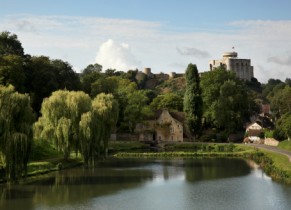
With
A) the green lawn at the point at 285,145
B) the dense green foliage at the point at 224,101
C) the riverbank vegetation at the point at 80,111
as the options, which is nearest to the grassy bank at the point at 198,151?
the riverbank vegetation at the point at 80,111

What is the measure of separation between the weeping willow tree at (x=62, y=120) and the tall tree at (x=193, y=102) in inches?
1443

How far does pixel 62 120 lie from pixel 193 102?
4053 cm

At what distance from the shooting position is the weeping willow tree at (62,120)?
159 ft

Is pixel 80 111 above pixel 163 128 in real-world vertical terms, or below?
above

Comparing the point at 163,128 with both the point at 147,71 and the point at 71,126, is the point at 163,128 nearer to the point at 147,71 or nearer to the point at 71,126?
the point at 71,126

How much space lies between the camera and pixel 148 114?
92250 mm

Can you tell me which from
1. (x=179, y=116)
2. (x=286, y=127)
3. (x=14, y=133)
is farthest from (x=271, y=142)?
(x=14, y=133)

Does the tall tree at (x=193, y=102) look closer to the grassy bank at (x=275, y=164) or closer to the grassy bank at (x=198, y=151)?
the grassy bank at (x=198, y=151)

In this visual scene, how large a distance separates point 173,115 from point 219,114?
1165 cm

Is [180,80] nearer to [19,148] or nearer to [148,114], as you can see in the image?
[148,114]

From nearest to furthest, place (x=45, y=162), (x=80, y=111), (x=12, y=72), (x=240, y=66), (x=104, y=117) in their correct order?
1. (x=80, y=111)
2. (x=45, y=162)
3. (x=104, y=117)
4. (x=12, y=72)
5. (x=240, y=66)

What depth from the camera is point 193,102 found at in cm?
8575

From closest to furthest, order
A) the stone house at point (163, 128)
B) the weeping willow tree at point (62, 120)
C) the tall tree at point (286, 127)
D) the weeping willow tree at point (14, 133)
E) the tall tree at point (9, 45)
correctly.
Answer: the weeping willow tree at point (14, 133) < the weeping willow tree at point (62, 120) < the tall tree at point (286, 127) < the tall tree at point (9, 45) < the stone house at point (163, 128)

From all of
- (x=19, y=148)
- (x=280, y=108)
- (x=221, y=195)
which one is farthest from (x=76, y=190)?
(x=280, y=108)
